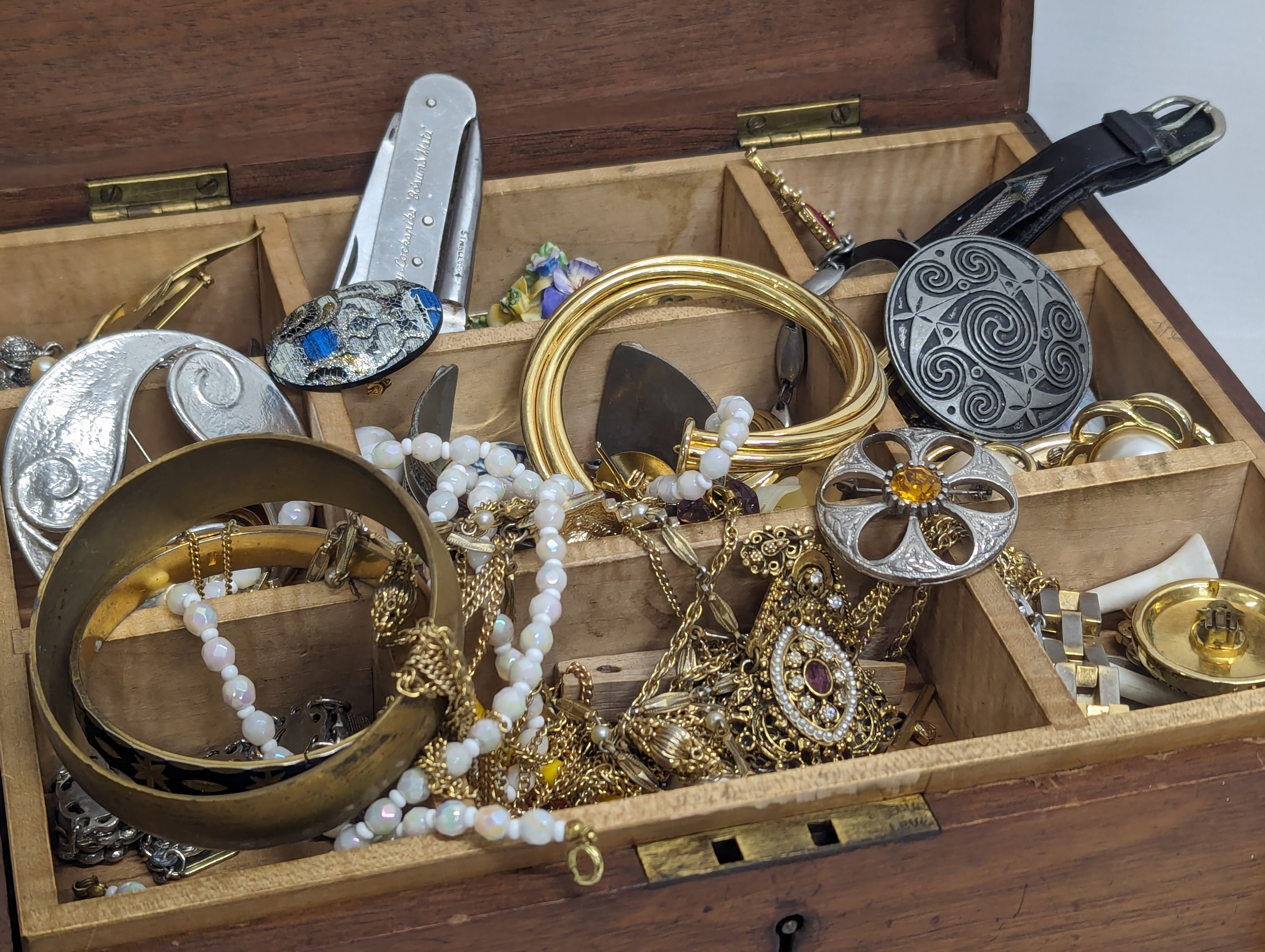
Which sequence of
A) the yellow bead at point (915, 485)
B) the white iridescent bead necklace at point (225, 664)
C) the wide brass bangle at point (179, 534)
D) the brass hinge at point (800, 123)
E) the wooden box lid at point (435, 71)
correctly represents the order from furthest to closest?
the brass hinge at point (800, 123) → the wooden box lid at point (435, 71) → the yellow bead at point (915, 485) → the white iridescent bead necklace at point (225, 664) → the wide brass bangle at point (179, 534)

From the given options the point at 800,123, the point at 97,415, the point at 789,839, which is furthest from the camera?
the point at 800,123

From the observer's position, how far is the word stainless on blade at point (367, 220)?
1312 millimetres

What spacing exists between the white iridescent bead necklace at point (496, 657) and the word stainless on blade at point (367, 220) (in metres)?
0.30

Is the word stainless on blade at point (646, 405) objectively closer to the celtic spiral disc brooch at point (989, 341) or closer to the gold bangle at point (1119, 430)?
the celtic spiral disc brooch at point (989, 341)

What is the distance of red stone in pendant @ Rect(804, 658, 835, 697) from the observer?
988 millimetres

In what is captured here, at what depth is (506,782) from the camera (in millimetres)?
908

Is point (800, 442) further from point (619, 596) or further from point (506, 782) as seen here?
point (506, 782)

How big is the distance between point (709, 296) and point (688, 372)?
0.08 meters

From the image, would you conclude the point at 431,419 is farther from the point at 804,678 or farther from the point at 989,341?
the point at 989,341

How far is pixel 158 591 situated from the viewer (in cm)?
99

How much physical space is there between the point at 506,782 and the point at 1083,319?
2.42 feet

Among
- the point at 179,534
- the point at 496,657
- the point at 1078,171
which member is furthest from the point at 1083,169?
the point at 179,534

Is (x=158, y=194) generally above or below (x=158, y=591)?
above

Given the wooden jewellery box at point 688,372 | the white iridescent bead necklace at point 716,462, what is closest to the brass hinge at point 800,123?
the wooden jewellery box at point 688,372
